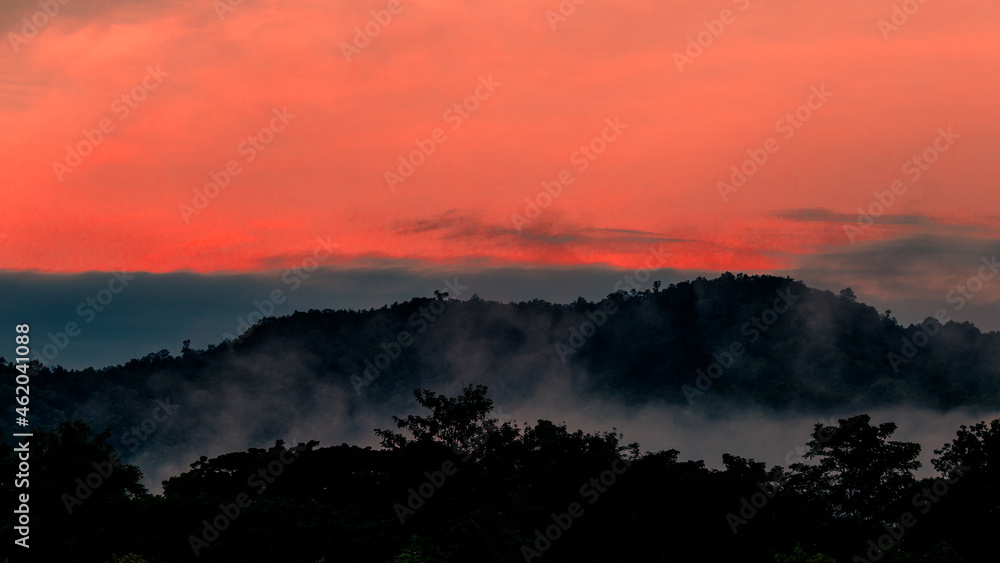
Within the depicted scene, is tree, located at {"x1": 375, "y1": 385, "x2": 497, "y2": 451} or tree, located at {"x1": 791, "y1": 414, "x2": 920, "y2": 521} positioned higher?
tree, located at {"x1": 375, "y1": 385, "x2": 497, "y2": 451}

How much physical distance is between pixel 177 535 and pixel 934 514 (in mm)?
37607

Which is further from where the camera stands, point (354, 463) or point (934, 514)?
point (354, 463)

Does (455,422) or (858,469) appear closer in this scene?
(858,469)

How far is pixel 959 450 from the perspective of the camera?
4844 cm

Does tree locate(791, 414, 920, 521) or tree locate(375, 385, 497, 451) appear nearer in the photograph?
tree locate(791, 414, 920, 521)

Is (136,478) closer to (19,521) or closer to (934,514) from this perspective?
(19,521)

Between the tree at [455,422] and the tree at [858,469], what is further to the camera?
the tree at [455,422]

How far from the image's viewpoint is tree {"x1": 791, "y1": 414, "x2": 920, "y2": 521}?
55.9 metres

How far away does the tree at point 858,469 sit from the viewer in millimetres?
55906

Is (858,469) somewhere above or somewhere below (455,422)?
below

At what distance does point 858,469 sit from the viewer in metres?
57.3

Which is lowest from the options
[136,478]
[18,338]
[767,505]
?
[767,505]

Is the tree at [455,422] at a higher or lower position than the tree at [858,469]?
higher

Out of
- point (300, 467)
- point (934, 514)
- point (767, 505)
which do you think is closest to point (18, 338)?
point (300, 467)
